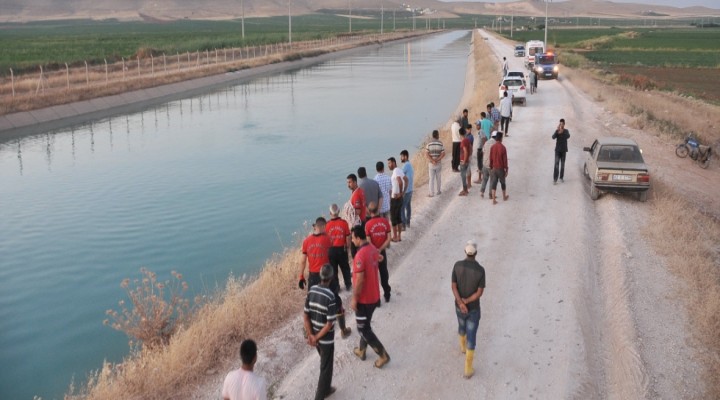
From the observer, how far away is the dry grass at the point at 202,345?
9.13 metres

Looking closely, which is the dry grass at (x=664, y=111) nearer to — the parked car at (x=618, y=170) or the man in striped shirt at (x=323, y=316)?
the parked car at (x=618, y=170)

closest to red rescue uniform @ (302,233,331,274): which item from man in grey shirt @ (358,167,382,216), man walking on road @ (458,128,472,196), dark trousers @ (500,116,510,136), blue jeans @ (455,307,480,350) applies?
blue jeans @ (455,307,480,350)

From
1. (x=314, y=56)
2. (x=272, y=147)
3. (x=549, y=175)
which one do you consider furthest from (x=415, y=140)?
(x=314, y=56)

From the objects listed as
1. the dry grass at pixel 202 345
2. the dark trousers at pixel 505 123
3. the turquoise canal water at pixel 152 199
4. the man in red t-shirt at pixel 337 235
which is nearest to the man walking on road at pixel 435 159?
the turquoise canal water at pixel 152 199

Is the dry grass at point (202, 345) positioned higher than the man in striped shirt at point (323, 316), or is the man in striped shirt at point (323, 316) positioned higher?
the man in striped shirt at point (323, 316)

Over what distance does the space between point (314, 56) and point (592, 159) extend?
75.5m

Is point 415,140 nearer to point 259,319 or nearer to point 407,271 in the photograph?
point 407,271

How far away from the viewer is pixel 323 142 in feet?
111

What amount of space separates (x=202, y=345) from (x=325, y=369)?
2.37m

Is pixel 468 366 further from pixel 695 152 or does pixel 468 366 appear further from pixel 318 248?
pixel 695 152

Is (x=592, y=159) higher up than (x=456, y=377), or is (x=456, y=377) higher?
(x=592, y=159)

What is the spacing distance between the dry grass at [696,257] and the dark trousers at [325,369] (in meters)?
4.87

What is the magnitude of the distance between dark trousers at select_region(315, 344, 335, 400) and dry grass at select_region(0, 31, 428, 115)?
34.9 meters

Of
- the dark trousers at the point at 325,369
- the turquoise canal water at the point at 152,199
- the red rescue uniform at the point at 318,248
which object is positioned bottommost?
the turquoise canal water at the point at 152,199
